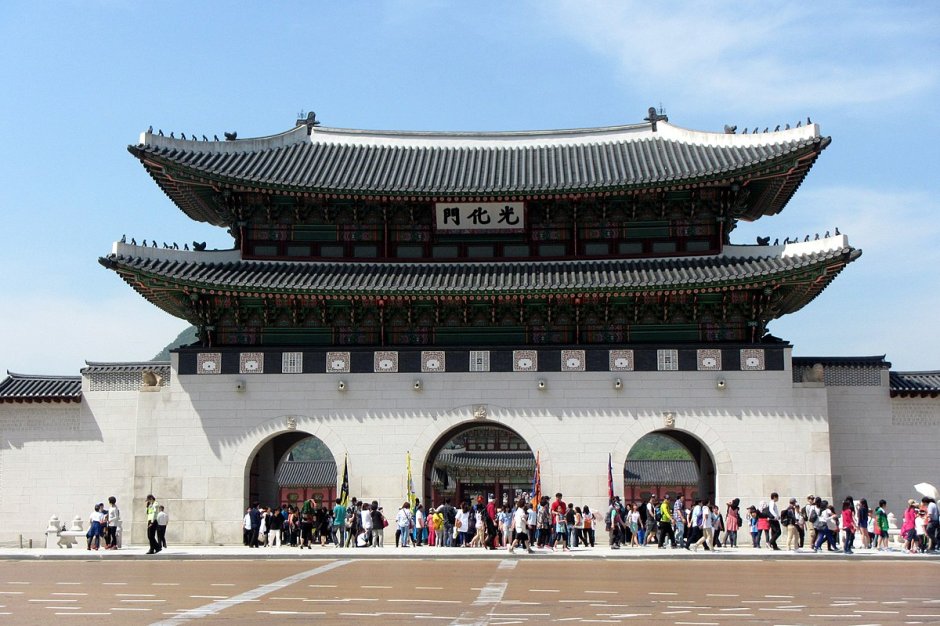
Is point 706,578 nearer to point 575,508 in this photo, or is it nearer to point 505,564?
point 505,564

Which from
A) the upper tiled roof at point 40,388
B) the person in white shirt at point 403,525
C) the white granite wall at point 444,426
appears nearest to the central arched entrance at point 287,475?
the white granite wall at point 444,426

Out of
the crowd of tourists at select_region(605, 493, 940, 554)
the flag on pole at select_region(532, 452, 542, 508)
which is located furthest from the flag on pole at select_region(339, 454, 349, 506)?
the crowd of tourists at select_region(605, 493, 940, 554)

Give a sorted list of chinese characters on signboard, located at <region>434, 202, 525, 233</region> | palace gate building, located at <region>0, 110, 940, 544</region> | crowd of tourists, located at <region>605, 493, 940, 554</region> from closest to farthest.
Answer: crowd of tourists, located at <region>605, 493, 940, 554</region>
palace gate building, located at <region>0, 110, 940, 544</region>
chinese characters on signboard, located at <region>434, 202, 525, 233</region>

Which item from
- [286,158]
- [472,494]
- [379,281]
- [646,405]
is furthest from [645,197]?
[472,494]

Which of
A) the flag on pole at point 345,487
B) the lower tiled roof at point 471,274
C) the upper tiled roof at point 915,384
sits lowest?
the flag on pole at point 345,487

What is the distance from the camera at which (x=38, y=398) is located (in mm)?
33531

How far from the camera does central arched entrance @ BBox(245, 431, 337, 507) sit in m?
35.2

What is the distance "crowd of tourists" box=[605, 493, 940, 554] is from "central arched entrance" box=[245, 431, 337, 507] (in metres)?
10.8

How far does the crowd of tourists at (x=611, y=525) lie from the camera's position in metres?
28.9

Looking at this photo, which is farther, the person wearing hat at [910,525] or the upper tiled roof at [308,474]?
the upper tiled roof at [308,474]

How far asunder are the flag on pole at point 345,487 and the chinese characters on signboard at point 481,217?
7920mm

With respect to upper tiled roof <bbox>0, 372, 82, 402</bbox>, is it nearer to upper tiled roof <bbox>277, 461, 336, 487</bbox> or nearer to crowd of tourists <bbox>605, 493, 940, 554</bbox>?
crowd of tourists <bbox>605, 493, 940, 554</bbox>

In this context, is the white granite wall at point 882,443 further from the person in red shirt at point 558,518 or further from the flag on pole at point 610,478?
the person in red shirt at point 558,518

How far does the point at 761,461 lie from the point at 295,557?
44.0 ft
